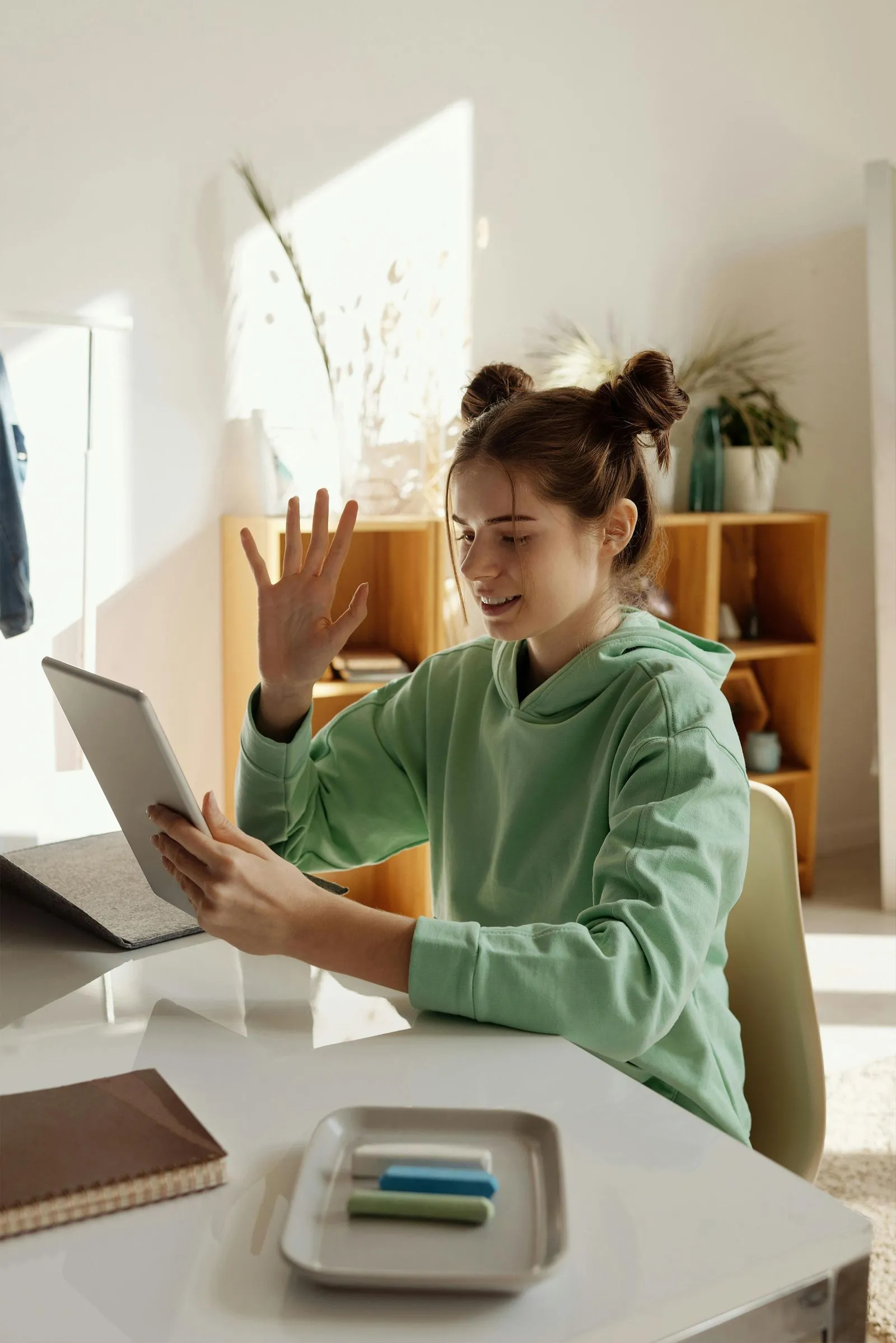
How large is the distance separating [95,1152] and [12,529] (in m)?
2.23

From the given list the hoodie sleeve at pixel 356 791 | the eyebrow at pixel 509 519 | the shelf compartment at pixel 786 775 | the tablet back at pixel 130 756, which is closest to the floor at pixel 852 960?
the shelf compartment at pixel 786 775

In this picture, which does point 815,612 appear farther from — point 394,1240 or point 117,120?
point 394,1240

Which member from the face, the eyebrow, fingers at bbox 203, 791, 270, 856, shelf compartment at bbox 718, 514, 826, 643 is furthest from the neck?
shelf compartment at bbox 718, 514, 826, 643

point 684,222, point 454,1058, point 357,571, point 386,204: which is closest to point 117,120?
point 386,204

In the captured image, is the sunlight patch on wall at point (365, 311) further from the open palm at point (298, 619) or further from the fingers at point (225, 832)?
the fingers at point (225, 832)

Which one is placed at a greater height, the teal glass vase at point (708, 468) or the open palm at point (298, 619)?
the teal glass vase at point (708, 468)

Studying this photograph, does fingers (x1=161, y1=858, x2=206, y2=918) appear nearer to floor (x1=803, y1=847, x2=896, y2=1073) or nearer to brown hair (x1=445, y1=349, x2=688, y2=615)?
brown hair (x1=445, y1=349, x2=688, y2=615)

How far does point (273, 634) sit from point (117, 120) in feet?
6.83

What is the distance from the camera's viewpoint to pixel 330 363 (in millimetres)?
3295

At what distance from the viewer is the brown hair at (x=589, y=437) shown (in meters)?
1.35

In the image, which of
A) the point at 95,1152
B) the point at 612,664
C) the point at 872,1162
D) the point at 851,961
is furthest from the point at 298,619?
the point at 851,961

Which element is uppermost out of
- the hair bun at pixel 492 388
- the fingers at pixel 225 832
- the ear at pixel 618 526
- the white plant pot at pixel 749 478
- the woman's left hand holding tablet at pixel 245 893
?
the white plant pot at pixel 749 478

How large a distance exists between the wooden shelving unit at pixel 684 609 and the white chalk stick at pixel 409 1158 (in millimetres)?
2291

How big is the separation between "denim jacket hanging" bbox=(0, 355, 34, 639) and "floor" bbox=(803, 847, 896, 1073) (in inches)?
74.9
